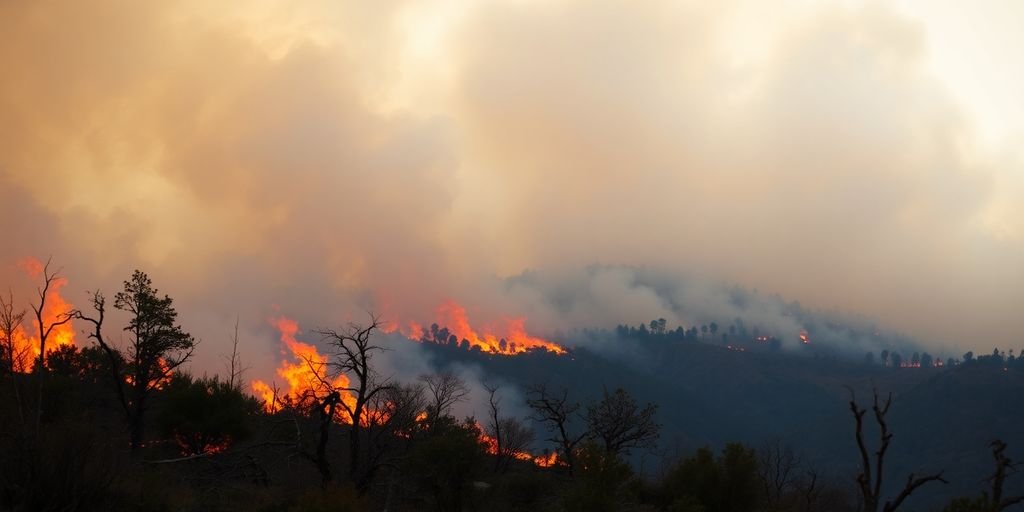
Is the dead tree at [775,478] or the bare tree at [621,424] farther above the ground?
the bare tree at [621,424]

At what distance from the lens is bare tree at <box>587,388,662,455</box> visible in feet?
202

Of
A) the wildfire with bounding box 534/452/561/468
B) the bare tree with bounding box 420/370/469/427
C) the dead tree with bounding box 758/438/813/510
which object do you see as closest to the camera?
the dead tree with bounding box 758/438/813/510

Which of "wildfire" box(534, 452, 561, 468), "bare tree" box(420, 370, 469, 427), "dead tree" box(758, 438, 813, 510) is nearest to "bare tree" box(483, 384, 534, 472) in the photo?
"wildfire" box(534, 452, 561, 468)

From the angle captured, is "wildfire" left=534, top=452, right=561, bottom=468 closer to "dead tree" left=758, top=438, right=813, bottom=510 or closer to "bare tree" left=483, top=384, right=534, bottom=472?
"bare tree" left=483, top=384, right=534, bottom=472

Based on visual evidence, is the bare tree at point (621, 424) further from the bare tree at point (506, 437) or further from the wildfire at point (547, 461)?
the bare tree at point (506, 437)

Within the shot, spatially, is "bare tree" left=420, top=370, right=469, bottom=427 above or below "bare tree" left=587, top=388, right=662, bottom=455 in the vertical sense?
above

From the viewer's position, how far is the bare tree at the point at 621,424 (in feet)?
202

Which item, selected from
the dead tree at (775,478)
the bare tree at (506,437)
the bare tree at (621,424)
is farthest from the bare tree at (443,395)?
the dead tree at (775,478)

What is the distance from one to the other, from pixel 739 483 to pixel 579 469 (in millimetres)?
12500

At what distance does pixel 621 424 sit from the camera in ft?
204

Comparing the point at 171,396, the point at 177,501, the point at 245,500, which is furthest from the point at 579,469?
the point at 171,396

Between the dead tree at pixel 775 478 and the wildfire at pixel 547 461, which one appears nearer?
the dead tree at pixel 775 478

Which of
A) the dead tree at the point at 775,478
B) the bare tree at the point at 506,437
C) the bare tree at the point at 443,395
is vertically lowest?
the dead tree at the point at 775,478

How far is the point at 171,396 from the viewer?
4834 cm
